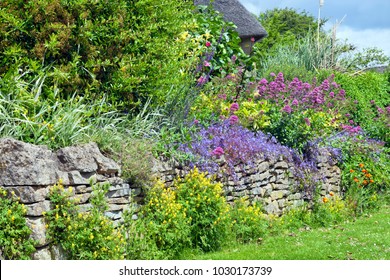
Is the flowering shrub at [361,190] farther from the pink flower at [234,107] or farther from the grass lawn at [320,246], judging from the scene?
the pink flower at [234,107]

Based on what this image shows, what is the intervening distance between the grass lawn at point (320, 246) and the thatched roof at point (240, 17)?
34.3 feet

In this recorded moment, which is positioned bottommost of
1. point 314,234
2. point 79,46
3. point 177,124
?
point 314,234

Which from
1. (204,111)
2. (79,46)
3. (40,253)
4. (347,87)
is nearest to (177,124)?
(204,111)

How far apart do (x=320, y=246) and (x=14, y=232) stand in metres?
3.75

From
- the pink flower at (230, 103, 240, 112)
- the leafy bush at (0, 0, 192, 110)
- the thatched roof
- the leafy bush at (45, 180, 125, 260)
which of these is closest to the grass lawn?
the leafy bush at (45, 180, 125, 260)

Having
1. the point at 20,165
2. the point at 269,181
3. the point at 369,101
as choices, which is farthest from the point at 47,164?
the point at 369,101

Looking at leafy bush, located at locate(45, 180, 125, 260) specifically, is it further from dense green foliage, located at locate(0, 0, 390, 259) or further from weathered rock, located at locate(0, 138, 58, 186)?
weathered rock, located at locate(0, 138, 58, 186)

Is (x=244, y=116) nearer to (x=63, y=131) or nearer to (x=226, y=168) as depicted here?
(x=226, y=168)

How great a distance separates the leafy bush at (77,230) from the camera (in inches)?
223

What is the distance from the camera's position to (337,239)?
7.91 meters

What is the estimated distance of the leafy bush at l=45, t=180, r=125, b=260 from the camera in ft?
18.6

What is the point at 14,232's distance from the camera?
214 inches

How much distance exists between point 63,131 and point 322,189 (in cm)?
525

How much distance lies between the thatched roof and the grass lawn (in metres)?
10.4
